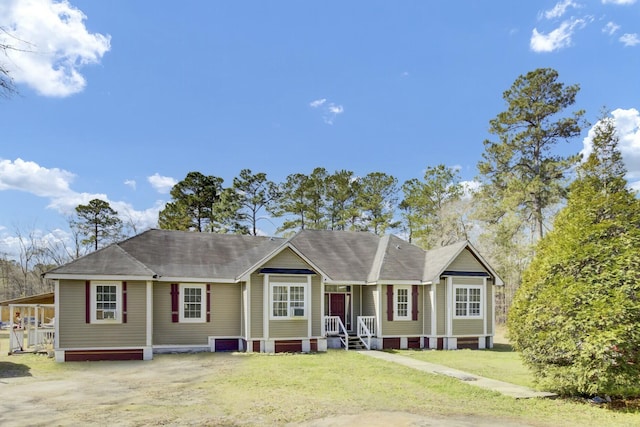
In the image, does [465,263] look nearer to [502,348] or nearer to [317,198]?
[502,348]

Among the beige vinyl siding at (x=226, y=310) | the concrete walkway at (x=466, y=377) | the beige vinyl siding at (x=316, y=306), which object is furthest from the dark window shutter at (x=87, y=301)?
the concrete walkway at (x=466, y=377)

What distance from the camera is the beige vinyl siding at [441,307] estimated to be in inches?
876

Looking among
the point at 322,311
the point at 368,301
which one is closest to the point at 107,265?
the point at 322,311

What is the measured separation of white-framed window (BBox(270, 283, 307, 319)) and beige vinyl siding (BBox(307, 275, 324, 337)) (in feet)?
1.27

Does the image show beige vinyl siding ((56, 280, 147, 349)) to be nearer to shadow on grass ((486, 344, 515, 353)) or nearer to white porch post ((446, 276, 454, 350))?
white porch post ((446, 276, 454, 350))

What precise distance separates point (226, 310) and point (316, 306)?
12.4 ft

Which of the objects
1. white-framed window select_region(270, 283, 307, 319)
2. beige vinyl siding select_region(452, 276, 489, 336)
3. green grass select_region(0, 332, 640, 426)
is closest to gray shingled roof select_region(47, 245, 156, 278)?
green grass select_region(0, 332, 640, 426)

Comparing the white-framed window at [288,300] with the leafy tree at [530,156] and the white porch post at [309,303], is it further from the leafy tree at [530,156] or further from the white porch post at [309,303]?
the leafy tree at [530,156]

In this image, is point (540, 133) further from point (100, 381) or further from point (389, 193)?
→ point (100, 381)

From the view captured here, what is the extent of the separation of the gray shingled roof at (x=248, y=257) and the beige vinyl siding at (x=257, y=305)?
64cm

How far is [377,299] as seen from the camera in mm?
22219

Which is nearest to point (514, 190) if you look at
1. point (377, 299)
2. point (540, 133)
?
point (540, 133)

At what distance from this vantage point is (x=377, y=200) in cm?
4366

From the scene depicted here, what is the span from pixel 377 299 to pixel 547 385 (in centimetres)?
1104
